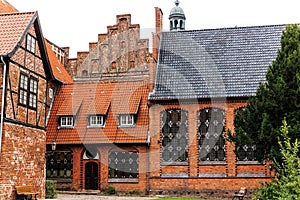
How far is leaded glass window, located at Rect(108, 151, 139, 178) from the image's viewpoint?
2617cm

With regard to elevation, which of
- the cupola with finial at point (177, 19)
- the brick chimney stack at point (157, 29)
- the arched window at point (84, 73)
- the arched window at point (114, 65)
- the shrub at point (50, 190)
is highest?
the cupola with finial at point (177, 19)

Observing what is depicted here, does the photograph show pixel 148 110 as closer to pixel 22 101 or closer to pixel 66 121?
pixel 66 121

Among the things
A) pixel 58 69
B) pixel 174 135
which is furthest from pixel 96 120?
pixel 58 69

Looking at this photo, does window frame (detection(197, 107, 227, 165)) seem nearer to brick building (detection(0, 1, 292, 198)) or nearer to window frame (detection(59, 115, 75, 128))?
brick building (detection(0, 1, 292, 198))

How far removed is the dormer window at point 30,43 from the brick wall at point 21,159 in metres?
3.87

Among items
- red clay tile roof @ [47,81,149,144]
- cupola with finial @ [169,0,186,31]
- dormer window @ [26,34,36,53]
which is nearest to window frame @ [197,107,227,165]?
red clay tile roof @ [47,81,149,144]

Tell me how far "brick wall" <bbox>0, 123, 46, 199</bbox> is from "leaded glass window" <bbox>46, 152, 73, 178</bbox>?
4265 mm

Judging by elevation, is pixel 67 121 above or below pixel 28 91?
below

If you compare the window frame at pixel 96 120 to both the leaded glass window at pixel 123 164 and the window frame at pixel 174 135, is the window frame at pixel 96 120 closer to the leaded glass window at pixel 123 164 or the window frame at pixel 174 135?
the leaded glass window at pixel 123 164

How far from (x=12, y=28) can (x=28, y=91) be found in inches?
121

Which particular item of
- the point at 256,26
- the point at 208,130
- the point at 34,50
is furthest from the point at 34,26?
the point at 256,26

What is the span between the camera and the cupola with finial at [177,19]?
119 ft

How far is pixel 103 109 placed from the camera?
2781cm

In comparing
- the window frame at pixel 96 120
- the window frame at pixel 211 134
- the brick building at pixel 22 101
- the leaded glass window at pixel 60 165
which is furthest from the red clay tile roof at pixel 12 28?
the window frame at pixel 211 134
